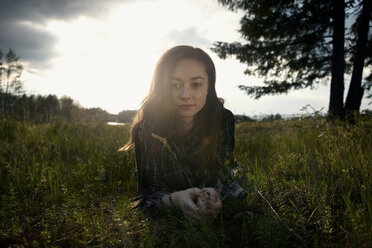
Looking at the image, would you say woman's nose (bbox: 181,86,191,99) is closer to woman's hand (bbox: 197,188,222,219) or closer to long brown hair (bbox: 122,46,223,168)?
long brown hair (bbox: 122,46,223,168)

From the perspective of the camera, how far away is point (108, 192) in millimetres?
2484

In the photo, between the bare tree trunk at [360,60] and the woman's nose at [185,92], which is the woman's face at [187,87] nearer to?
the woman's nose at [185,92]

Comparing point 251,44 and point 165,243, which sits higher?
point 251,44

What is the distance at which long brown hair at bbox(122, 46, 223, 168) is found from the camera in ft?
7.14

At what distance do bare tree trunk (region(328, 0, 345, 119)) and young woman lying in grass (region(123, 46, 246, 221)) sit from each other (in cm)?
586

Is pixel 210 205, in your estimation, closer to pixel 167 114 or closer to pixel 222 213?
pixel 222 213

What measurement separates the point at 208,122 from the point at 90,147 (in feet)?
8.25

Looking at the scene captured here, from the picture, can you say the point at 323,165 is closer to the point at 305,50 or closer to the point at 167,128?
the point at 167,128

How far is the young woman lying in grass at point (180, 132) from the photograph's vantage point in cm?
211

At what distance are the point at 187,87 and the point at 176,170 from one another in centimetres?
80

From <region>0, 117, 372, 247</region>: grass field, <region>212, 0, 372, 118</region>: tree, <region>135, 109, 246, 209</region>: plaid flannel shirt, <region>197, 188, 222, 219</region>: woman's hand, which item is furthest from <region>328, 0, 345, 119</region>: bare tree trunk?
<region>197, 188, 222, 219</region>: woman's hand

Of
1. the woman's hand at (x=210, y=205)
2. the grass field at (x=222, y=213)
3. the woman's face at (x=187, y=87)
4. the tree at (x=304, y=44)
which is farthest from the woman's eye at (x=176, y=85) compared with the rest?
the tree at (x=304, y=44)

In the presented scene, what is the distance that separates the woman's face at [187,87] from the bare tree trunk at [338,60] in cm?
611

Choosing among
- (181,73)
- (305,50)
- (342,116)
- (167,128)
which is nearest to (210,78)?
(181,73)
